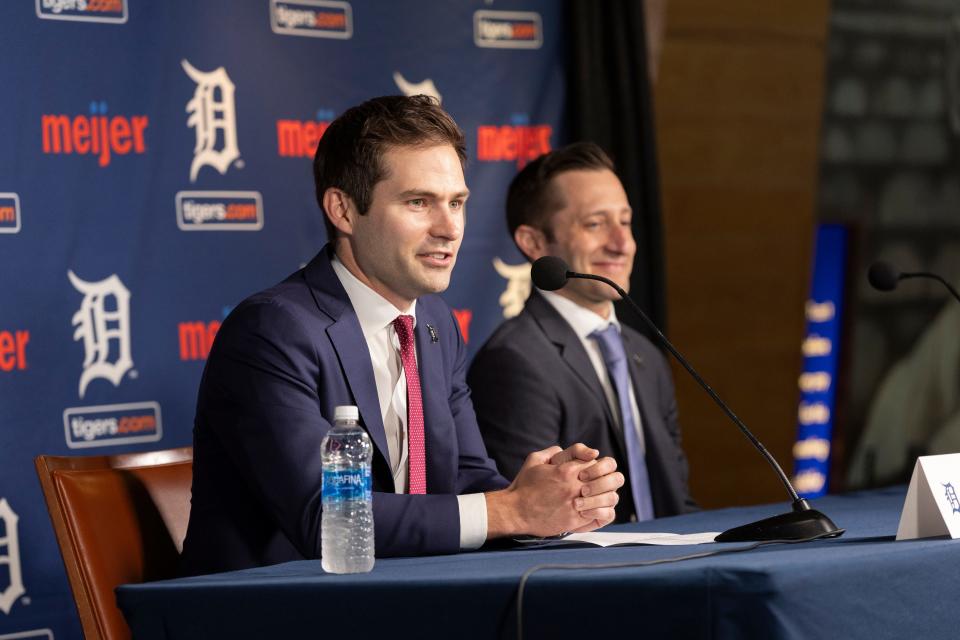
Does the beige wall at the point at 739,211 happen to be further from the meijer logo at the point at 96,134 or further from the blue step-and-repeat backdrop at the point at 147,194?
the meijer logo at the point at 96,134

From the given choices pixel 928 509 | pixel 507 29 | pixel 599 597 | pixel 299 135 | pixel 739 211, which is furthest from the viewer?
pixel 739 211

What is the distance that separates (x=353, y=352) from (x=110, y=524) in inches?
20.4

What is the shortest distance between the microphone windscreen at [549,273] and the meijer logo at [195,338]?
5.15 ft

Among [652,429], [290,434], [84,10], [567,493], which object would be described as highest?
[84,10]

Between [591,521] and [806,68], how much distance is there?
3.92m

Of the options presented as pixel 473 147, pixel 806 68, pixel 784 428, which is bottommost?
pixel 784 428

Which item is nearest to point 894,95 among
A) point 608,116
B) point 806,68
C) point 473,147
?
point 806,68

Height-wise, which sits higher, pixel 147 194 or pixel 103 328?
pixel 147 194

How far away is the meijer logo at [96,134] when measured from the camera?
10.9 feet

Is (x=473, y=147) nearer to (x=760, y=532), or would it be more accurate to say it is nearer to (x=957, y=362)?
→ (x=760, y=532)

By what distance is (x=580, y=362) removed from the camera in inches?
122

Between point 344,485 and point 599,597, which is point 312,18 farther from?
point 599,597

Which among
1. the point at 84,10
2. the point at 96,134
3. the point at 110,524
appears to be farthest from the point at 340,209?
the point at 84,10

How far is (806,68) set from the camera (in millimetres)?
5500
